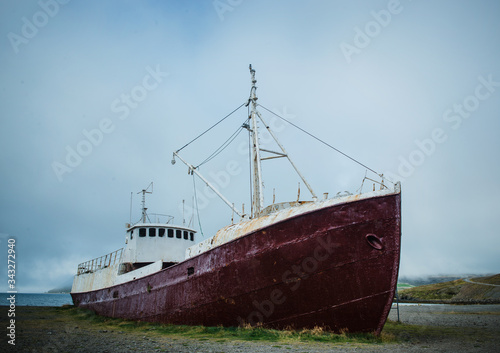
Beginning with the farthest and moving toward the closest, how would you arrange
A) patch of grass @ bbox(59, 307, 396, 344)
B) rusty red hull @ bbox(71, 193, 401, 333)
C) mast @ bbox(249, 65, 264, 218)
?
1. mast @ bbox(249, 65, 264, 218)
2. rusty red hull @ bbox(71, 193, 401, 333)
3. patch of grass @ bbox(59, 307, 396, 344)

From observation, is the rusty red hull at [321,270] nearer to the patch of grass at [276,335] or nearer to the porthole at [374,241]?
the porthole at [374,241]

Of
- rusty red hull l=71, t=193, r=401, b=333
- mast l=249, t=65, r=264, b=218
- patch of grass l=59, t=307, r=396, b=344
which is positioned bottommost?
patch of grass l=59, t=307, r=396, b=344

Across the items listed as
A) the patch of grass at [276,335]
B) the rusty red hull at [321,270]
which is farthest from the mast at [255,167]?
the patch of grass at [276,335]

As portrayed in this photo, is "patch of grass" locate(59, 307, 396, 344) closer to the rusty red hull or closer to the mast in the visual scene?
the rusty red hull

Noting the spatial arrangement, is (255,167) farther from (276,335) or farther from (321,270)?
(276,335)

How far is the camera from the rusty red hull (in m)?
8.84

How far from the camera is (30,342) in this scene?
895 cm

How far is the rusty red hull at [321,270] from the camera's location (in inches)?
348

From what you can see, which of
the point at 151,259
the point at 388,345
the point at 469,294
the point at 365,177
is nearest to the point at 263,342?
the point at 388,345

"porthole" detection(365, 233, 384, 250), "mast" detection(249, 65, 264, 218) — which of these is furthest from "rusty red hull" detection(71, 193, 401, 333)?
"mast" detection(249, 65, 264, 218)

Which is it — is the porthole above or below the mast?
below

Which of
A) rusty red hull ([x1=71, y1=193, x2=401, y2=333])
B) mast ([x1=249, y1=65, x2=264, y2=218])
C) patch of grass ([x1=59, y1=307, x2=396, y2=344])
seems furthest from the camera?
mast ([x1=249, y1=65, x2=264, y2=218])

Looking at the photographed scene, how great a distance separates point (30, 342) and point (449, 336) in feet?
38.6

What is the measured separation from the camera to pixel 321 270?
899cm
